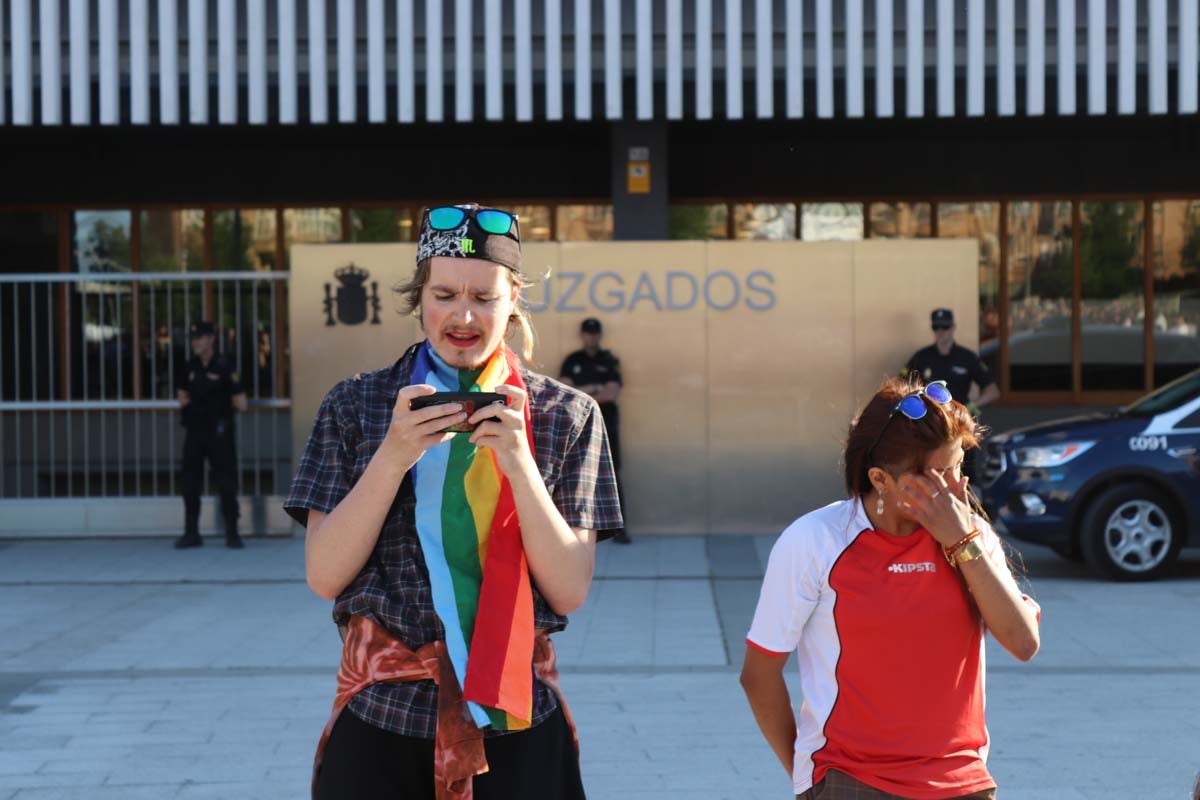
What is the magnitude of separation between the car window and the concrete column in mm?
4634

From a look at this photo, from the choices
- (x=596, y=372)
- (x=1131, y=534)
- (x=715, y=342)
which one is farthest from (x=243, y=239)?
(x=1131, y=534)

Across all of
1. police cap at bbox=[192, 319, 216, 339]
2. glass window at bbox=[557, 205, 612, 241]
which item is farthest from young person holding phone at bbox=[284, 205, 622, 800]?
glass window at bbox=[557, 205, 612, 241]

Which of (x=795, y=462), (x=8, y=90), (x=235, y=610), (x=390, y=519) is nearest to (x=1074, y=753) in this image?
(x=390, y=519)

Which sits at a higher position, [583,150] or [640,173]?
[583,150]

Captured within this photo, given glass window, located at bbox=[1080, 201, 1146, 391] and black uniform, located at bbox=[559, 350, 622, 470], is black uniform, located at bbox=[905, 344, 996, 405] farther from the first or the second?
glass window, located at bbox=[1080, 201, 1146, 391]

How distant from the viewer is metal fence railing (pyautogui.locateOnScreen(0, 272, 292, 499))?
13.8 metres

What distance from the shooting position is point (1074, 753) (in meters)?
6.25

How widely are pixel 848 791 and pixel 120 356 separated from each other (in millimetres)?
12042

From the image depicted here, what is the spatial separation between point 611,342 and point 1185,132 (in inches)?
276

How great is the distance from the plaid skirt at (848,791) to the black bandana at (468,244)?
113 cm

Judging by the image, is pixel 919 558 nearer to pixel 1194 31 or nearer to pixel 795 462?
pixel 795 462

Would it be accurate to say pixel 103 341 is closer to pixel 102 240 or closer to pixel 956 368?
pixel 102 240

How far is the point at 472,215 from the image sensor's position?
2.72m

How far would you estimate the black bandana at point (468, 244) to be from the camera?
2.69 m
